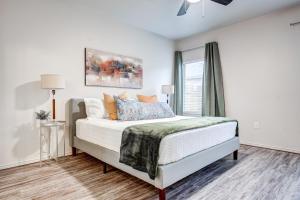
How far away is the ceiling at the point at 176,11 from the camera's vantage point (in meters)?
3.24

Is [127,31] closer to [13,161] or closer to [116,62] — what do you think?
[116,62]

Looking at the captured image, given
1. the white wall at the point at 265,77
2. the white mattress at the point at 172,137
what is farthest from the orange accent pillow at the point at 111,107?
the white wall at the point at 265,77

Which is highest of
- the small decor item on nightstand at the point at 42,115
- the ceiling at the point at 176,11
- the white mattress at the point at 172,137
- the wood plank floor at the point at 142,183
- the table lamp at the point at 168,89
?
the ceiling at the point at 176,11

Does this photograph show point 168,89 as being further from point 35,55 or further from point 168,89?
point 35,55

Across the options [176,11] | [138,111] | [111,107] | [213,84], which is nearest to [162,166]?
[138,111]

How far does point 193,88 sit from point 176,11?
7.16ft

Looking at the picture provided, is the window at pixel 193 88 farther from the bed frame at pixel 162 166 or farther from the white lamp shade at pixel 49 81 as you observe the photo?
the white lamp shade at pixel 49 81

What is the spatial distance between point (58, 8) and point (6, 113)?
1874mm

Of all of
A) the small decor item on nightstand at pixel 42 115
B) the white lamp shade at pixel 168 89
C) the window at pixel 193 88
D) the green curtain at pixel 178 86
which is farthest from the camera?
the green curtain at pixel 178 86

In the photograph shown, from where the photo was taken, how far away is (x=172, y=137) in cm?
183

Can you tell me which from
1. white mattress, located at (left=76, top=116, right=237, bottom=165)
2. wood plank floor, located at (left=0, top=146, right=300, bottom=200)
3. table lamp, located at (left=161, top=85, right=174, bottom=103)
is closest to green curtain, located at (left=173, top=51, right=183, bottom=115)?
table lamp, located at (left=161, top=85, right=174, bottom=103)

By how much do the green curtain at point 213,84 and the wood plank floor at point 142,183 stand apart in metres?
1.64

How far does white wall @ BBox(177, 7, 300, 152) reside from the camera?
135 inches

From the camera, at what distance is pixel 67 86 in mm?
3250
